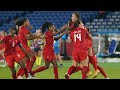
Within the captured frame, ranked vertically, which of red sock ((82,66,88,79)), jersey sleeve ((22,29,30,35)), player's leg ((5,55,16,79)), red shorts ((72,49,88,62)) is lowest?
red sock ((82,66,88,79))

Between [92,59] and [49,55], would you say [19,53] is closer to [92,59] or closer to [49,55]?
[49,55]

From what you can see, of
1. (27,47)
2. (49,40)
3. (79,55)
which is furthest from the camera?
(27,47)

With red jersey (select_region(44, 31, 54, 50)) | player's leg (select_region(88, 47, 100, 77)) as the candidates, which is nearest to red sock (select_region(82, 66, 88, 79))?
player's leg (select_region(88, 47, 100, 77))

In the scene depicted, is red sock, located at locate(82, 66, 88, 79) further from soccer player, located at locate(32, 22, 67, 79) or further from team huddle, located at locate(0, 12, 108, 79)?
soccer player, located at locate(32, 22, 67, 79)

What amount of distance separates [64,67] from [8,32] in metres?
2.89

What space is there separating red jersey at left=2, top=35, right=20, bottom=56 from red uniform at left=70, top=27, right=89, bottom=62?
46.6 inches

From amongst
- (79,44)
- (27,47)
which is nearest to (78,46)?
(79,44)

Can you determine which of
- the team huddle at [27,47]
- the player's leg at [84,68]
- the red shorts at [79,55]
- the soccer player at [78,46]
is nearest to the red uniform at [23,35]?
the team huddle at [27,47]

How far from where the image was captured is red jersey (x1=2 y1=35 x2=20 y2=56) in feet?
34.8

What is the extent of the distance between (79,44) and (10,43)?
1.45 meters

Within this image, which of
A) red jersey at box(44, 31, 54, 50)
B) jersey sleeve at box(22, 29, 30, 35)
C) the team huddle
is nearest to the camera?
the team huddle

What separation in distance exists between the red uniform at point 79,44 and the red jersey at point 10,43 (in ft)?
3.88

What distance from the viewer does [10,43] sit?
10648 millimetres
